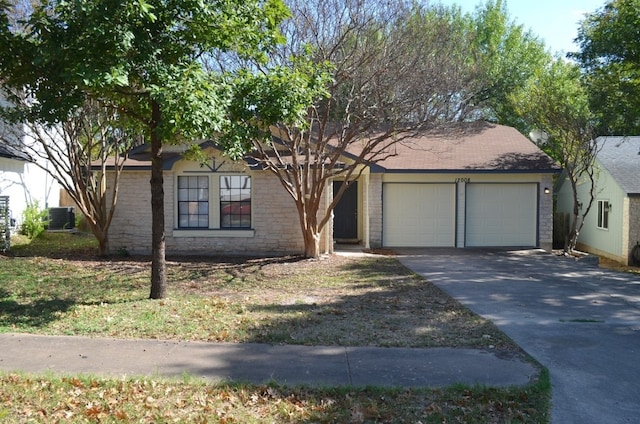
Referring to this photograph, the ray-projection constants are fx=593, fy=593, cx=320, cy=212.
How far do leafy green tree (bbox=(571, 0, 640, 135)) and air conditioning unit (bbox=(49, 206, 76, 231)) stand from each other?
19.9 metres

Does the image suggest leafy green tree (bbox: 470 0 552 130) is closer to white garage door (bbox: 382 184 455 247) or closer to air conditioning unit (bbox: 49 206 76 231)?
white garage door (bbox: 382 184 455 247)

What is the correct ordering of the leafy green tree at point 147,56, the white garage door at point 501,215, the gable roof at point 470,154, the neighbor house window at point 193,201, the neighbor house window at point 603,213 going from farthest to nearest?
the neighbor house window at point 603,213 < the white garage door at point 501,215 < the gable roof at point 470,154 < the neighbor house window at point 193,201 < the leafy green tree at point 147,56

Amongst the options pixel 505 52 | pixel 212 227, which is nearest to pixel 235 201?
pixel 212 227

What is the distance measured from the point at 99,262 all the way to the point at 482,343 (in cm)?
1076

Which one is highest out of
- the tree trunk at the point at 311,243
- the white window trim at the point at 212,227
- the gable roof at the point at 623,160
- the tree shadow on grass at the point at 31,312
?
the gable roof at the point at 623,160

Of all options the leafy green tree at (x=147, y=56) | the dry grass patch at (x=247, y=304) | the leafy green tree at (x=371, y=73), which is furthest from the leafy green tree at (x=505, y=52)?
the leafy green tree at (x=147, y=56)

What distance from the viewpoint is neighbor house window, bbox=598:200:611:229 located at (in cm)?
2067

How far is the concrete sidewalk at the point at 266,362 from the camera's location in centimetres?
596

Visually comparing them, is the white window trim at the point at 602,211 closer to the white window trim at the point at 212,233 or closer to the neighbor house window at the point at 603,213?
the neighbor house window at the point at 603,213

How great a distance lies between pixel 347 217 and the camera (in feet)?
64.0

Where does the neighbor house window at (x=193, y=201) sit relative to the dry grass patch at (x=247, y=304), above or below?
above

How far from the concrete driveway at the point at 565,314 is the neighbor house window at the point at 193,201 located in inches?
224

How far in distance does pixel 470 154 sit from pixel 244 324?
42.6 feet

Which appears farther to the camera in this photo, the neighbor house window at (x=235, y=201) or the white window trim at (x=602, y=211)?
the white window trim at (x=602, y=211)
